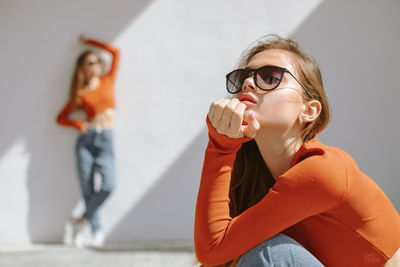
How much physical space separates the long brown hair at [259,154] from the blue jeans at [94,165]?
8.60 ft

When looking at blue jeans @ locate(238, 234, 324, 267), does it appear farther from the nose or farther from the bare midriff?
the bare midriff

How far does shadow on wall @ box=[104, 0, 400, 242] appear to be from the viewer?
4.01 meters

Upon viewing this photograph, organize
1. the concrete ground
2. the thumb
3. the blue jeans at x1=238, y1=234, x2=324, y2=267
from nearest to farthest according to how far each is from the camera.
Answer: the blue jeans at x1=238, y1=234, x2=324, y2=267, the thumb, the concrete ground

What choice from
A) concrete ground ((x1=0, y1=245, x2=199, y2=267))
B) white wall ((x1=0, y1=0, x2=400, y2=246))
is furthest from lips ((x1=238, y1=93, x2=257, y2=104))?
white wall ((x1=0, y1=0, x2=400, y2=246))

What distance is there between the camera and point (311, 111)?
1266mm

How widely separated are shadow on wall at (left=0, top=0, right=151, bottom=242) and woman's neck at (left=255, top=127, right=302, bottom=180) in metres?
3.02

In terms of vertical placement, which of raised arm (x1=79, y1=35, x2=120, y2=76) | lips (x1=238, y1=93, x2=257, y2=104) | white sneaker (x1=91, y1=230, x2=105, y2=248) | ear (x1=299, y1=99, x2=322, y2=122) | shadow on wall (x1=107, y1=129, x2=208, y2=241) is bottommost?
white sneaker (x1=91, y1=230, x2=105, y2=248)

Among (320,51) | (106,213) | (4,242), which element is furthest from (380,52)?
(4,242)

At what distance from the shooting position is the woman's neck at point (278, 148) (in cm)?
125

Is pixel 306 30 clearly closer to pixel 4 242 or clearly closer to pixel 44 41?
pixel 44 41

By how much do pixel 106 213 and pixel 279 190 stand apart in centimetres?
319

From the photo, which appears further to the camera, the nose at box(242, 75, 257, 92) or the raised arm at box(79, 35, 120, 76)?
the raised arm at box(79, 35, 120, 76)

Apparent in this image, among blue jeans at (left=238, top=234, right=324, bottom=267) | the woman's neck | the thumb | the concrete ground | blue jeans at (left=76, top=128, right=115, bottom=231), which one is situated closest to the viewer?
blue jeans at (left=238, top=234, right=324, bottom=267)

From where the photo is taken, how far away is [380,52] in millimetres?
4066
